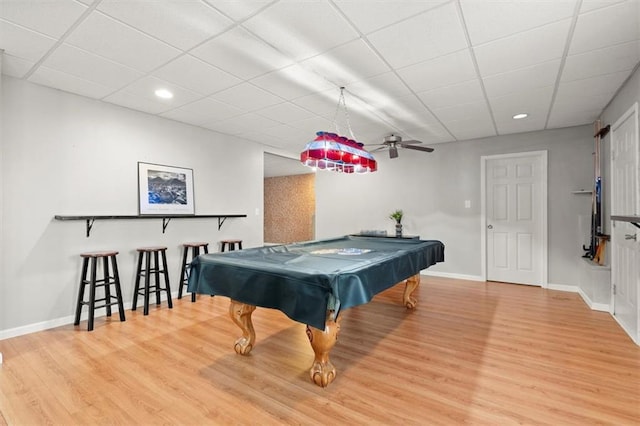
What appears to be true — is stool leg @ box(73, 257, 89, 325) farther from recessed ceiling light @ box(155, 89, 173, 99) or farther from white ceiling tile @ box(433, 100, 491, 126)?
white ceiling tile @ box(433, 100, 491, 126)

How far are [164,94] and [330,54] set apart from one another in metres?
1.96

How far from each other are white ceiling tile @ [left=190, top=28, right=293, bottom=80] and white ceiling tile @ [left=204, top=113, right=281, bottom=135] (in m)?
1.27

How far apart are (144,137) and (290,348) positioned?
3179 millimetres

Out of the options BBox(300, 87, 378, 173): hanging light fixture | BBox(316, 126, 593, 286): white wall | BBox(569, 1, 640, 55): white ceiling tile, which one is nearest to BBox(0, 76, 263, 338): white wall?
BBox(300, 87, 378, 173): hanging light fixture

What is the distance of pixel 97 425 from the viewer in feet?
5.45

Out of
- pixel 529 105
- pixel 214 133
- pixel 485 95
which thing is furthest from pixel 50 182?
pixel 529 105

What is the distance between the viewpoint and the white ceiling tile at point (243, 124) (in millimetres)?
4129

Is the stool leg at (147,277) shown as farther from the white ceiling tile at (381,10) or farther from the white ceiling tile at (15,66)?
the white ceiling tile at (381,10)

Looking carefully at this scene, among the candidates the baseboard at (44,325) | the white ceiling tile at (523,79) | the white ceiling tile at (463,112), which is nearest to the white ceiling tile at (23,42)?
the baseboard at (44,325)

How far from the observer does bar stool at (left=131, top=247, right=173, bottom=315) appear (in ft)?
11.8

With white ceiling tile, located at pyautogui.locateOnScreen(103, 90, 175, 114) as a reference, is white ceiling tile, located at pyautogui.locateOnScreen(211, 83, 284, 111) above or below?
below

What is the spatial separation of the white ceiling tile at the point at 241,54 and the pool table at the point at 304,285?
1.64m

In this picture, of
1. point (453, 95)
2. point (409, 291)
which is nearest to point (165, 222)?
point (409, 291)

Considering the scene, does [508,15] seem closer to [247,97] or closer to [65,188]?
[247,97]
